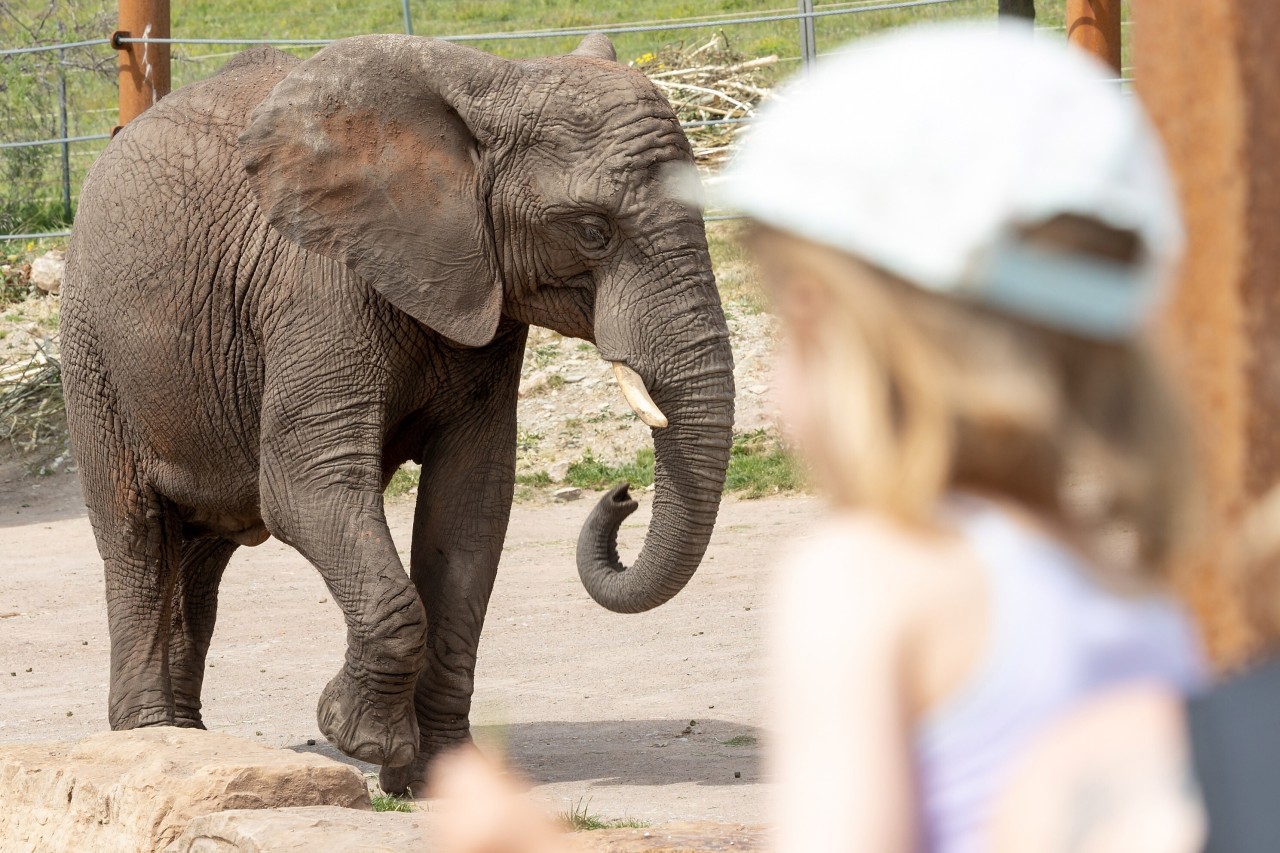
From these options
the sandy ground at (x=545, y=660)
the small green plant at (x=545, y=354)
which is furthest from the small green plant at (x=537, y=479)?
the small green plant at (x=545, y=354)

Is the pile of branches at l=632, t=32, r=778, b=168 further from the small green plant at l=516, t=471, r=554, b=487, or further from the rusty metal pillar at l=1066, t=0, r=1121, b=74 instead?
the rusty metal pillar at l=1066, t=0, r=1121, b=74

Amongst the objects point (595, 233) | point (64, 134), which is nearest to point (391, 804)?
point (595, 233)

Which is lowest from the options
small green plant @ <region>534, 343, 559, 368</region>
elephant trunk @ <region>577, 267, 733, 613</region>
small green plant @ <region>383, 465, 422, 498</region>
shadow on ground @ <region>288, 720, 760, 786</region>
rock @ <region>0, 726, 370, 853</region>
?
small green plant @ <region>383, 465, 422, 498</region>

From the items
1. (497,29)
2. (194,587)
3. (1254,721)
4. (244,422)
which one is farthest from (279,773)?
(497,29)

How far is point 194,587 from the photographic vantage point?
6.95m

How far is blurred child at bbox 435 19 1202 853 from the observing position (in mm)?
1096

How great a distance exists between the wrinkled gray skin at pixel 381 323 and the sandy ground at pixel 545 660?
2.04 ft

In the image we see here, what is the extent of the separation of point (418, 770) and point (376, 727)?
1.48 ft

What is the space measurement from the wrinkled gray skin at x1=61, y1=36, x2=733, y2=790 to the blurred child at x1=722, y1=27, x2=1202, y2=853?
13.7ft

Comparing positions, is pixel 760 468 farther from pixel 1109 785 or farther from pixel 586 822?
pixel 1109 785

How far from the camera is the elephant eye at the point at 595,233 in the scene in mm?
5496

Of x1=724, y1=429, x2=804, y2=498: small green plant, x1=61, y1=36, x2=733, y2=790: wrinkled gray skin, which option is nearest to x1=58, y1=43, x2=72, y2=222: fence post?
x1=724, y1=429, x2=804, y2=498: small green plant

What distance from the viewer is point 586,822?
4859mm

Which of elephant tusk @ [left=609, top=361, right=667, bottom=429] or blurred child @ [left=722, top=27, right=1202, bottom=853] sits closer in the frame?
blurred child @ [left=722, top=27, right=1202, bottom=853]
